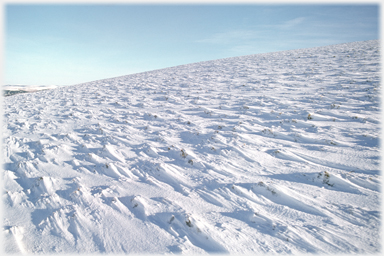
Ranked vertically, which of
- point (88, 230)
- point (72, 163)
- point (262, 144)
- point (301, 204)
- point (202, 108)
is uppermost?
point (202, 108)

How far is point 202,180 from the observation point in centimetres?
352

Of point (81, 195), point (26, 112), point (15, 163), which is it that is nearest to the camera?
point (81, 195)

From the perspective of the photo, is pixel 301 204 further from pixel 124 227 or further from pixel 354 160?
pixel 124 227

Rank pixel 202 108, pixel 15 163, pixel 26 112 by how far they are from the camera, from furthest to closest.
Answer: pixel 26 112
pixel 202 108
pixel 15 163

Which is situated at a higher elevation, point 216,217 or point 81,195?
point 81,195

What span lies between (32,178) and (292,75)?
1314 cm

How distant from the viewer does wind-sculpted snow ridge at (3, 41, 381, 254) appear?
2438 mm

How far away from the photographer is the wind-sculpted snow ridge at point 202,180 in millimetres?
2438

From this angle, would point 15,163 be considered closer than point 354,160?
No

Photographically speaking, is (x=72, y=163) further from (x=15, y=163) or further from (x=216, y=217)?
(x=216, y=217)

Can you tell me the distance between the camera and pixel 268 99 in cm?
782

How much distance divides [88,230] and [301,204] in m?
3.43

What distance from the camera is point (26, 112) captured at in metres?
8.71

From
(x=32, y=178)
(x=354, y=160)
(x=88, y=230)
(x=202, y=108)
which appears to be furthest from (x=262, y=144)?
(x=32, y=178)
